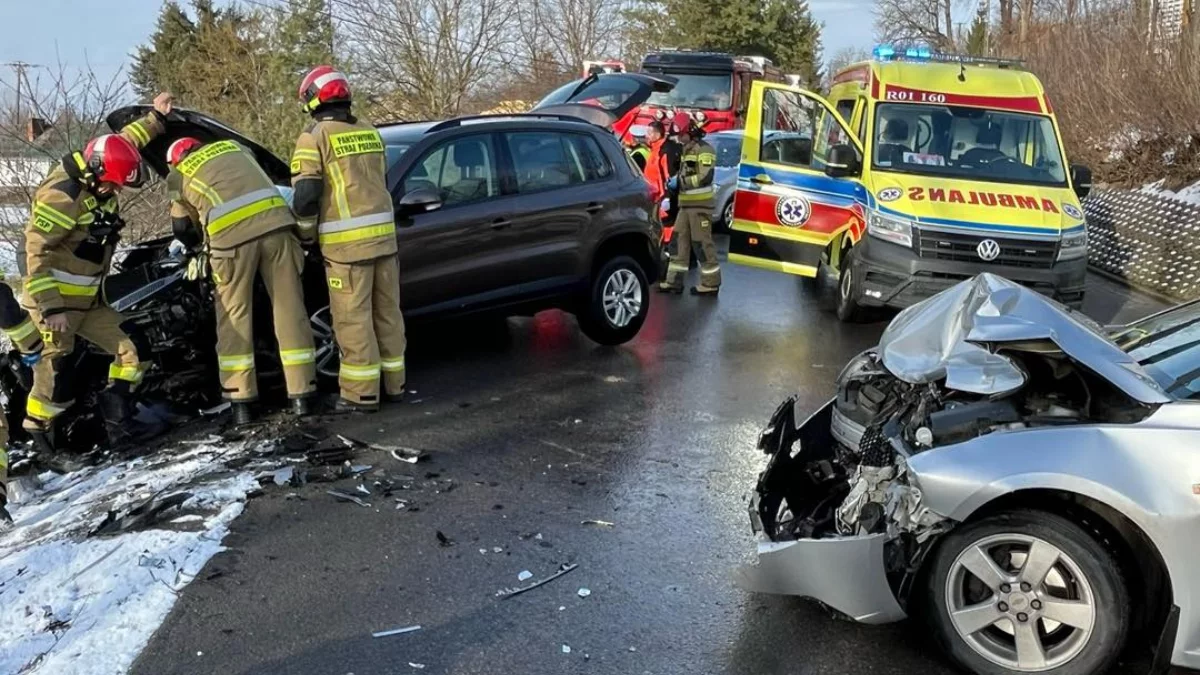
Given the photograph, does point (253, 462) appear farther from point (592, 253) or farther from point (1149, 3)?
point (1149, 3)

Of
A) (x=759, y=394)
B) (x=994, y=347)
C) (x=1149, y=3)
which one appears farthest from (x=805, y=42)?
(x=994, y=347)

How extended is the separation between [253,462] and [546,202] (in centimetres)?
306

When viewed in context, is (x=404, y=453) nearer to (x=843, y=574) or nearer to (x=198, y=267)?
(x=198, y=267)

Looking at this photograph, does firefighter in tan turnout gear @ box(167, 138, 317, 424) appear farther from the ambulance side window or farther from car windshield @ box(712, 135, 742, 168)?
car windshield @ box(712, 135, 742, 168)

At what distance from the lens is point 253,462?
17.7 feet

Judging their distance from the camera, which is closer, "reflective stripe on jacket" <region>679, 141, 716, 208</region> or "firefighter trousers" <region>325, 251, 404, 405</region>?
"firefighter trousers" <region>325, 251, 404, 405</region>

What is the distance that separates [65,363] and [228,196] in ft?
4.64

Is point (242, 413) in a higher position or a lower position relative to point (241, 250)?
lower

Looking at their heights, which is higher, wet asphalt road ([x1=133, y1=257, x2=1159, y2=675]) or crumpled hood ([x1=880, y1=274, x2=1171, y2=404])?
crumpled hood ([x1=880, y1=274, x2=1171, y2=404])

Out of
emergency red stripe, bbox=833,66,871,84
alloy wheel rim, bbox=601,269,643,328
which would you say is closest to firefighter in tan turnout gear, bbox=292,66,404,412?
alloy wheel rim, bbox=601,269,643,328

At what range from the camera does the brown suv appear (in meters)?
6.65

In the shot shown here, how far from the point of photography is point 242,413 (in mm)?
5984

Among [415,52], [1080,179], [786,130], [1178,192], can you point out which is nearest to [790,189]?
[786,130]

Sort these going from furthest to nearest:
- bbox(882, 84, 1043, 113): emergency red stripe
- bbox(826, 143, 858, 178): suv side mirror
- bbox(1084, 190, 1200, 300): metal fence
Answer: bbox(1084, 190, 1200, 300): metal fence
bbox(882, 84, 1043, 113): emergency red stripe
bbox(826, 143, 858, 178): suv side mirror
